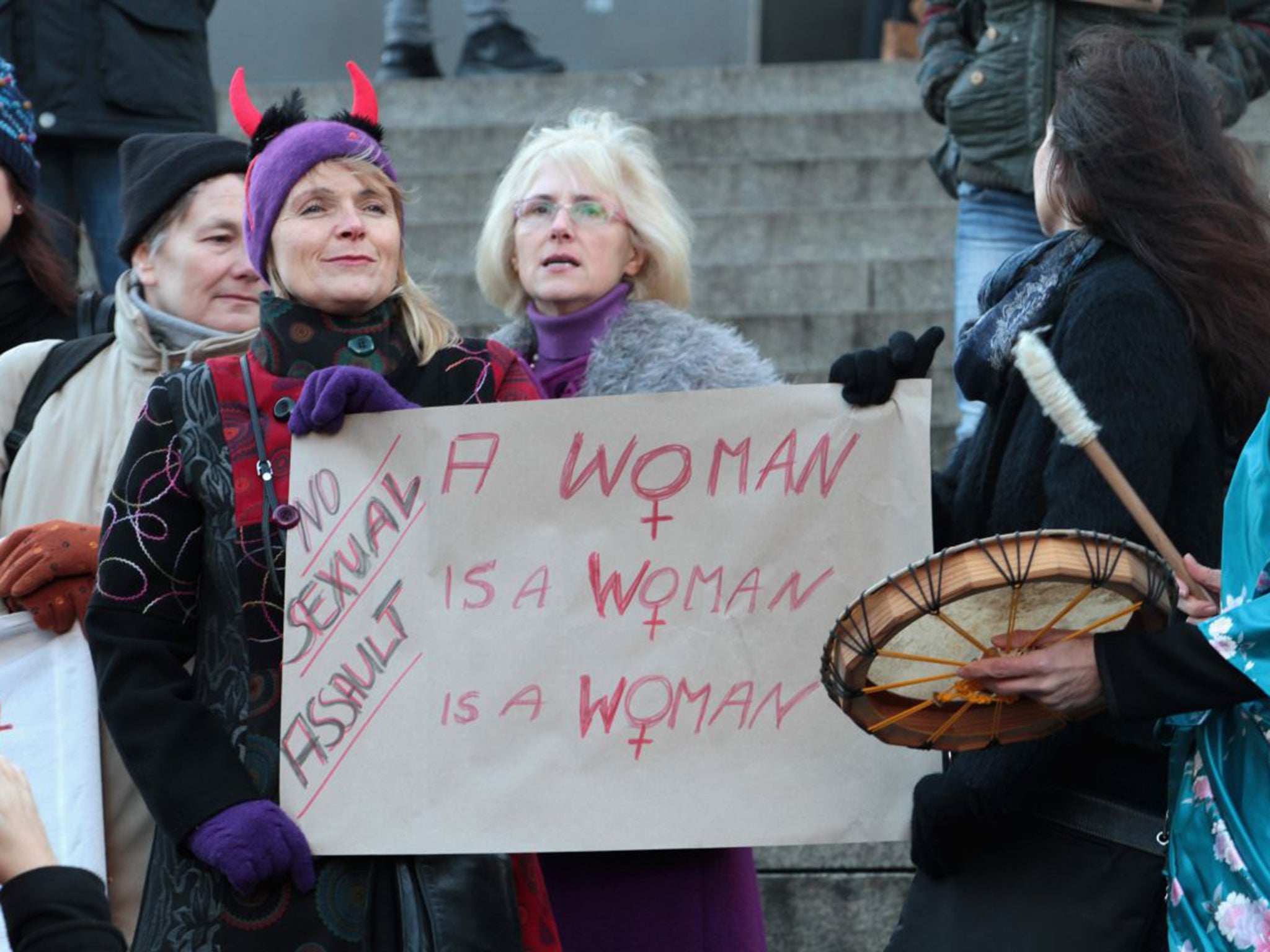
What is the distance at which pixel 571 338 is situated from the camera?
3895 millimetres

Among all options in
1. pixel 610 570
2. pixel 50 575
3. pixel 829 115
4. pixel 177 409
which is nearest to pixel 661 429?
pixel 610 570

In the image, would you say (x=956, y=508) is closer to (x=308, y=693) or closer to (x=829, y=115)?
(x=308, y=693)

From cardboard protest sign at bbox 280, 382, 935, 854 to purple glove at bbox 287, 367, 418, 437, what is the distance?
0.03 metres

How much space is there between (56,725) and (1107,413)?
5.48ft

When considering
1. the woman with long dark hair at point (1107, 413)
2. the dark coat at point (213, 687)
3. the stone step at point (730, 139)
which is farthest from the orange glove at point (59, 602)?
the stone step at point (730, 139)

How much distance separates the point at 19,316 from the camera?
13.5 ft

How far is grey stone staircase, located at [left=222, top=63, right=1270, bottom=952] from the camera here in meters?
6.93

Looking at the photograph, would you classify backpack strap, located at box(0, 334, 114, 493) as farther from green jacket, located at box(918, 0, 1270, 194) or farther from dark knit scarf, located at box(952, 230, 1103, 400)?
green jacket, located at box(918, 0, 1270, 194)

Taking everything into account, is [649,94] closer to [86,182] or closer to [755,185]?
[755,185]

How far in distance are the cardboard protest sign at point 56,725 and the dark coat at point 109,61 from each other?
2.61 metres

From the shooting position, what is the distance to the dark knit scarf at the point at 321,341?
3.04m

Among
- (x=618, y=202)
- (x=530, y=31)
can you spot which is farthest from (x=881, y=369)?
(x=530, y=31)

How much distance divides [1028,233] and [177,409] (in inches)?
108

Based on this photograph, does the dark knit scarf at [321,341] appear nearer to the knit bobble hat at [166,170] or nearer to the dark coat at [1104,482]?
the knit bobble hat at [166,170]
